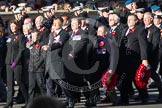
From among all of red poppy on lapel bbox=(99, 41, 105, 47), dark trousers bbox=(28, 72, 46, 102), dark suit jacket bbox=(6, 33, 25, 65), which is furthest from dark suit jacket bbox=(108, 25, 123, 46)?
dark suit jacket bbox=(6, 33, 25, 65)

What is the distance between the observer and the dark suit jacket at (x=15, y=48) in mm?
9828

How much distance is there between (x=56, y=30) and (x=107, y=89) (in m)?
1.57

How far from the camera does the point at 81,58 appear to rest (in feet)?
31.9

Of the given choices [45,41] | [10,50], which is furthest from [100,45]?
[10,50]

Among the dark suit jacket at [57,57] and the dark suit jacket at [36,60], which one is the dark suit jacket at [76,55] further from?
the dark suit jacket at [36,60]

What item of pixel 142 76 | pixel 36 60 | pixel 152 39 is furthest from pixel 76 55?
pixel 152 39

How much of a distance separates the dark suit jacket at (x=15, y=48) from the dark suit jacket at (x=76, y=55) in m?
Result: 0.87

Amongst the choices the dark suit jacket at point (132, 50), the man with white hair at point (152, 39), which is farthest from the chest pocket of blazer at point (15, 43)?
the man with white hair at point (152, 39)

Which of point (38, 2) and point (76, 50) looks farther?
point (38, 2)

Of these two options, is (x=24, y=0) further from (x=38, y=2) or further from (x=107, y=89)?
(x=107, y=89)

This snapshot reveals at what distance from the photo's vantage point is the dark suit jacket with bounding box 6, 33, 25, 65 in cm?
983

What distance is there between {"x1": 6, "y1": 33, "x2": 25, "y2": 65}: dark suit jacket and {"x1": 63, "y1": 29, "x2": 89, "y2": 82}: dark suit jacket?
2.87 ft

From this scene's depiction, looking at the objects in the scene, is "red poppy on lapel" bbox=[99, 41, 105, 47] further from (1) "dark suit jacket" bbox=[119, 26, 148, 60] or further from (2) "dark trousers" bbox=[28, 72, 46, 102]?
(2) "dark trousers" bbox=[28, 72, 46, 102]

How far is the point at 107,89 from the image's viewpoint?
10.1 m
